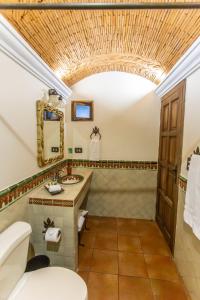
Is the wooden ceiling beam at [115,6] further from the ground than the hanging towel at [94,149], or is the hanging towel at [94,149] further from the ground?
the wooden ceiling beam at [115,6]

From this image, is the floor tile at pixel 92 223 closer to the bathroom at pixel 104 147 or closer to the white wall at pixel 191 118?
the bathroom at pixel 104 147

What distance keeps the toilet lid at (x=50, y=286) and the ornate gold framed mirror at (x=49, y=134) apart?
0.98 m

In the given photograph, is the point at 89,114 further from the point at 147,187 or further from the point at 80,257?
the point at 80,257

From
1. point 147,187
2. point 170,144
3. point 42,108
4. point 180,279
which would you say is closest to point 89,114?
point 42,108

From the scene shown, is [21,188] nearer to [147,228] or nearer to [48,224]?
[48,224]

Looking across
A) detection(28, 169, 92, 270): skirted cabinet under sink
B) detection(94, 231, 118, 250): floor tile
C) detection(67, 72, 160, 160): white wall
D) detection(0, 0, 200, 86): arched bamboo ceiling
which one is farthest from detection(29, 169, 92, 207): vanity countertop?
detection(0, 0, 200, 86): arched bamboo ceiling

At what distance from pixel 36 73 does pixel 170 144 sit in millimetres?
1719

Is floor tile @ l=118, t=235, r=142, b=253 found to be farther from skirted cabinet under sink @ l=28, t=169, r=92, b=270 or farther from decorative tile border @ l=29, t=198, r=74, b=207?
→ decorative tile border @ l=29, t=198, r=74, b=207

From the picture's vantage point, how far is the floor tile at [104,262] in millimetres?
1925

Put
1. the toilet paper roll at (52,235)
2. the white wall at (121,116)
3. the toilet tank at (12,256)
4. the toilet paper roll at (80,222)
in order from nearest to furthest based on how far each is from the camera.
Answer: the toilet tank at (12,256)
the toilet paper roll at (52,235)
the toilet paper roll at (80,222)
the white wall at (121,116)

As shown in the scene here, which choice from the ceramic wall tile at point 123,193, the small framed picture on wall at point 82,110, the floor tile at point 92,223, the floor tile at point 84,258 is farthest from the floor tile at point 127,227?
the small framed picture on wall at point 82,110

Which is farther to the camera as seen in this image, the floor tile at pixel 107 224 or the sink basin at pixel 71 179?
the floor tile at pixel 107 224

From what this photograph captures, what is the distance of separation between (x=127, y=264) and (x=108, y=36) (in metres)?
2.41

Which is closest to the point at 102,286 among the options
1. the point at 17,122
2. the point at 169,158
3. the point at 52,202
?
the point at 52,202
